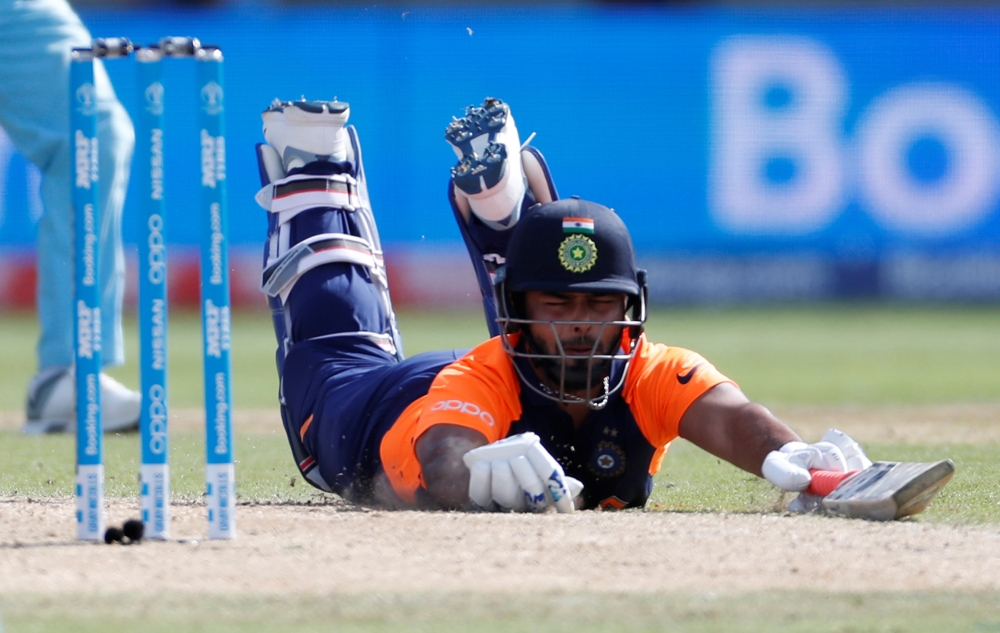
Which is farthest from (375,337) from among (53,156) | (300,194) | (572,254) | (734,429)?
(53,156)

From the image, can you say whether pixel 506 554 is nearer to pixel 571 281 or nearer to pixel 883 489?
pixel 571 281

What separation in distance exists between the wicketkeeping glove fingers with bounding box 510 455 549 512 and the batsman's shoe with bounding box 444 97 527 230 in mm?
1352

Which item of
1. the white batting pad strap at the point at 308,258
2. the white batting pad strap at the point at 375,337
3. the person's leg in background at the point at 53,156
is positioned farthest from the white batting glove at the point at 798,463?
the person's leg in background at the point at 53,156

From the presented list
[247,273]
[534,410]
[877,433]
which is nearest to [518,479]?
[534,410]

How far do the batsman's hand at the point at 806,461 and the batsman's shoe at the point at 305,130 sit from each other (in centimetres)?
196

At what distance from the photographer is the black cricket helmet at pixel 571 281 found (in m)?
3.57

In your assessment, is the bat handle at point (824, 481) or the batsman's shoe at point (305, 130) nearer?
the bat handle at point (824, 481)

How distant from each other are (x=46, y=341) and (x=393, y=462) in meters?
2.86

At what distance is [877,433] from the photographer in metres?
6.07

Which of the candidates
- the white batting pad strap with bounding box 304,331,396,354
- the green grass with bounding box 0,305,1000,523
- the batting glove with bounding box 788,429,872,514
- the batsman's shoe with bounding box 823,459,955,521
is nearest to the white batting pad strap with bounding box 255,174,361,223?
the white batting pad strap with bounding box 304,331,396,354

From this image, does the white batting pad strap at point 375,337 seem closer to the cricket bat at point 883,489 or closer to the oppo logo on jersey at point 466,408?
the oppo logo on jersey at point 466,408

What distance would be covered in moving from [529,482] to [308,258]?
1600mm

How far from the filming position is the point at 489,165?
4.46m

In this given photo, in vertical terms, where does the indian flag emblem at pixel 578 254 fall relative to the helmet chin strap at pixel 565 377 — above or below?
above
